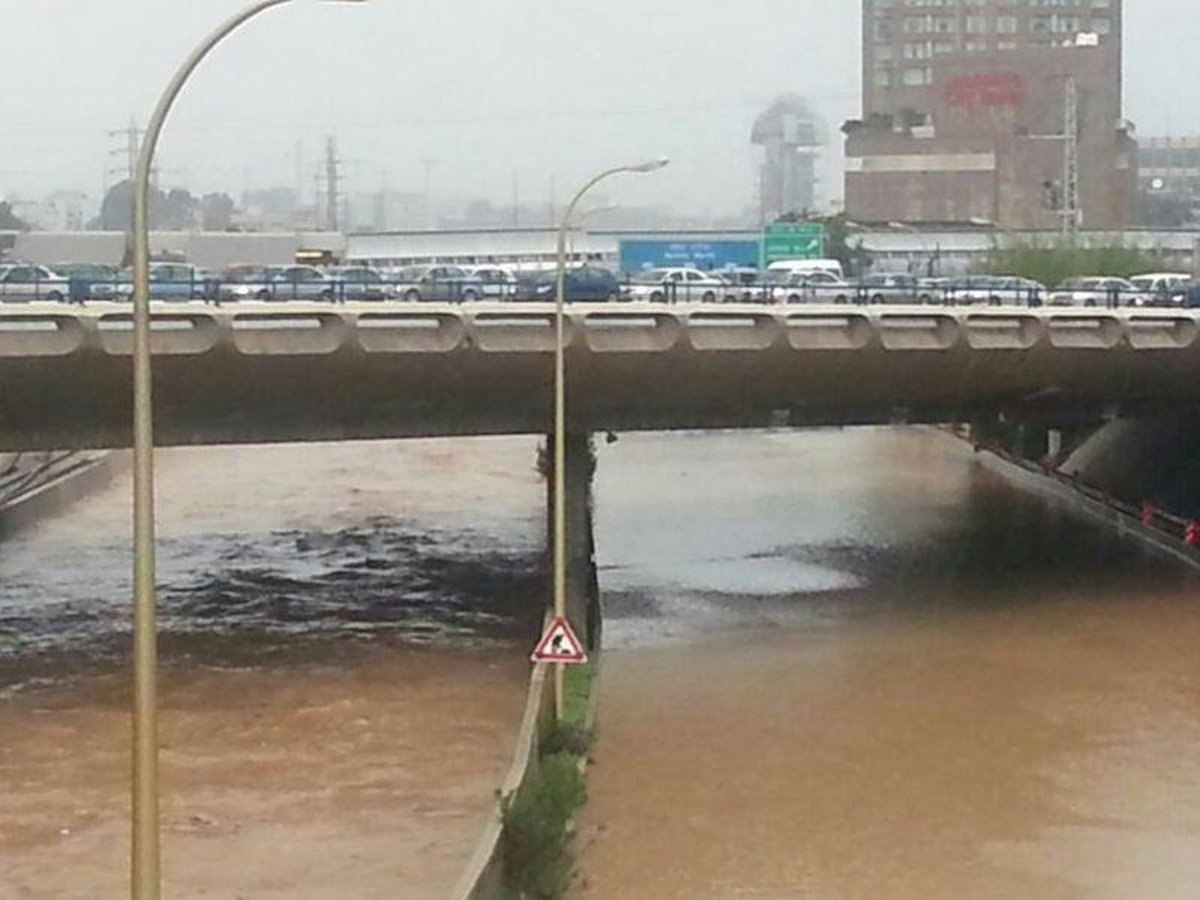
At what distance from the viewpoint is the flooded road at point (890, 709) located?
18953mm

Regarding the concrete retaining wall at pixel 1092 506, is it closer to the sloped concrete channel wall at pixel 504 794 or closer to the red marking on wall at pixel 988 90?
the sloped concrete channel wall at pixel 504 794

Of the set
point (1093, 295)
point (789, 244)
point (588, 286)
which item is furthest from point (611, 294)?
point (789, 244)

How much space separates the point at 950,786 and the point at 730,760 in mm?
2657

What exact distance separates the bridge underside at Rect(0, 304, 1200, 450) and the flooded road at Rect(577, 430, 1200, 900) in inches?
142

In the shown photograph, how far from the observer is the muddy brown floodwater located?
18297mm

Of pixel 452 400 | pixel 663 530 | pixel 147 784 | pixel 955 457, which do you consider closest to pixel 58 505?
pixel 663 530

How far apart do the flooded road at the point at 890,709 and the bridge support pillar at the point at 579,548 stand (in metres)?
0.68

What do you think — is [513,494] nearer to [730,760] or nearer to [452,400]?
[452,400]

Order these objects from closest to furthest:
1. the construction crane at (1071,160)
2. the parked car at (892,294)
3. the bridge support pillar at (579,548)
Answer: the bridge support pillar at (579,548) → the parked car at (892,294) → the construction crane at (1071,160)

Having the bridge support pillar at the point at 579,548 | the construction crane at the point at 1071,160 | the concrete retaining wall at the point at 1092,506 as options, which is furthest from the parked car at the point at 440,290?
the construction crane at the point at 1071,160

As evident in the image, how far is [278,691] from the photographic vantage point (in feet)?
87.9

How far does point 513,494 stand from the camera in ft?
167

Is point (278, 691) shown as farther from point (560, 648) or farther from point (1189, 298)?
point (1189, 298)

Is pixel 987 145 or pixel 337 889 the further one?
pixel 987 145
